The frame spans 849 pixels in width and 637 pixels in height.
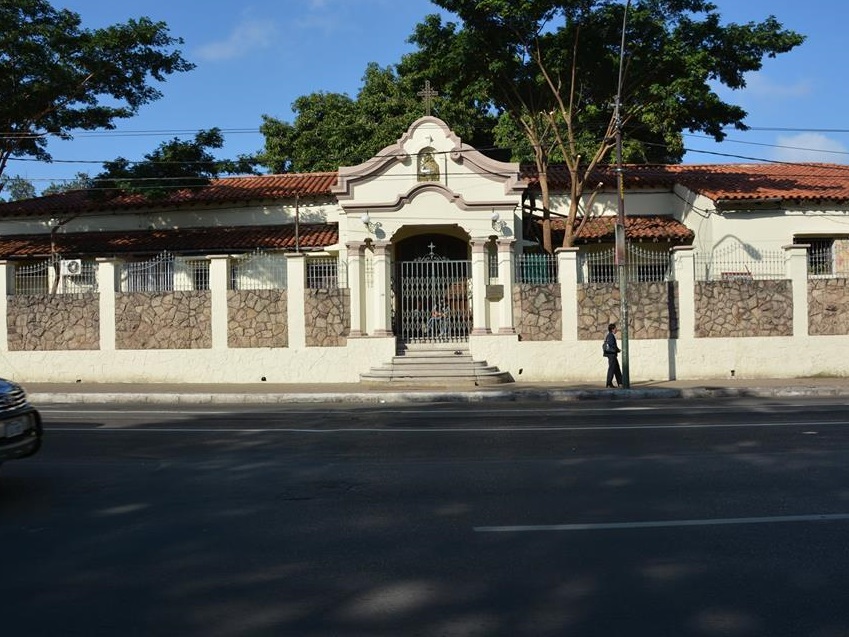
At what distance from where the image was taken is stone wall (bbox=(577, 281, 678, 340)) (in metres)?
21.2

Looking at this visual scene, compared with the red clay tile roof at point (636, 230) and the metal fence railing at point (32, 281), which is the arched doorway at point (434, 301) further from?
the metal fence railing at point (32, 281)

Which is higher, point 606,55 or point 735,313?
point 606,55

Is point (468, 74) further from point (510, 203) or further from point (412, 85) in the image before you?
point (412, 85)

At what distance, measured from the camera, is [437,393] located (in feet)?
59.9

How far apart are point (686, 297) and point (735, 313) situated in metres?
1.32

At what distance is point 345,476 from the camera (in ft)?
28.4

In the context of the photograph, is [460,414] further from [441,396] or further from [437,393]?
[437,393]

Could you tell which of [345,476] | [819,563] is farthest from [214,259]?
[819,563]

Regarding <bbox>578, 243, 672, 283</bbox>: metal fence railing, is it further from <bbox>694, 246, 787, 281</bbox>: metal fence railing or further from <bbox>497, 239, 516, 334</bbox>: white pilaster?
<bbox>497, 239, 516, 334</bbox>: white pilaster

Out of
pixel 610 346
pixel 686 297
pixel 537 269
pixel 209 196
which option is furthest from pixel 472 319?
pixel 209 196

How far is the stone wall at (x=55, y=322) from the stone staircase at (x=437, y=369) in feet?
24.9

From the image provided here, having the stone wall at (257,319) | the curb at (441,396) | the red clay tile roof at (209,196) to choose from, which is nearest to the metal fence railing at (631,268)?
the curb at (441,396)

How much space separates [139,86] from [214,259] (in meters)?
6.12

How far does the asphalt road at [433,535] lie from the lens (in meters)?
4.71
